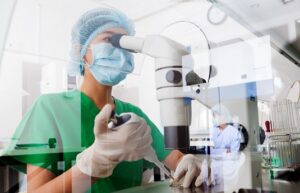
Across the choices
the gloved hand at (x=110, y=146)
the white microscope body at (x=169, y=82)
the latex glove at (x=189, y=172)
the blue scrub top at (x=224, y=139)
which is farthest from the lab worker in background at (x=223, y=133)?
the gloved hand at (x=110, y=146)

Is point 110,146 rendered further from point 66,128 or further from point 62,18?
point 62,18

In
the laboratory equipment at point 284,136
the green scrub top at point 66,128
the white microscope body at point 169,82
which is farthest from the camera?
the laboratory equipment at point 284,136

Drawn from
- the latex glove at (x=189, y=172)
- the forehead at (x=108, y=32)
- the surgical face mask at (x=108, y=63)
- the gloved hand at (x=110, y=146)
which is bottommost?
the latex glove at (x=189, y=172)

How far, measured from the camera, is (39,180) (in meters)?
0.89

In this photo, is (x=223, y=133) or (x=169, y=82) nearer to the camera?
(x=169, y=82)

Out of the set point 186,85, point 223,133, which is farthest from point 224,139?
point 186,85

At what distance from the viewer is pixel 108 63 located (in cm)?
101

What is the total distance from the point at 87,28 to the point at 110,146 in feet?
1.49

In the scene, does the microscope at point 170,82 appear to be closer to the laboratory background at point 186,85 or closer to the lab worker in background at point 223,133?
the laboratory background at point 186,85

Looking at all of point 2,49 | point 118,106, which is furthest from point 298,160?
point 2,49

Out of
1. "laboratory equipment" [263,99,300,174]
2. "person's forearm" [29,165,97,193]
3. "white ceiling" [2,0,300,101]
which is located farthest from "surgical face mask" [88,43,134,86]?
"laboratory equipment" [263,99,300,174]

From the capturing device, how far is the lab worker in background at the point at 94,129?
2.96 feet

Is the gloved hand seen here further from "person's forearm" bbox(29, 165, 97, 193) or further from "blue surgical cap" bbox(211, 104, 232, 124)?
"blue surgical cap" bbox(211, 104, 232, 124)

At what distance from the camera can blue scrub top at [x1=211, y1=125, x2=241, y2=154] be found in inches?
47.7
